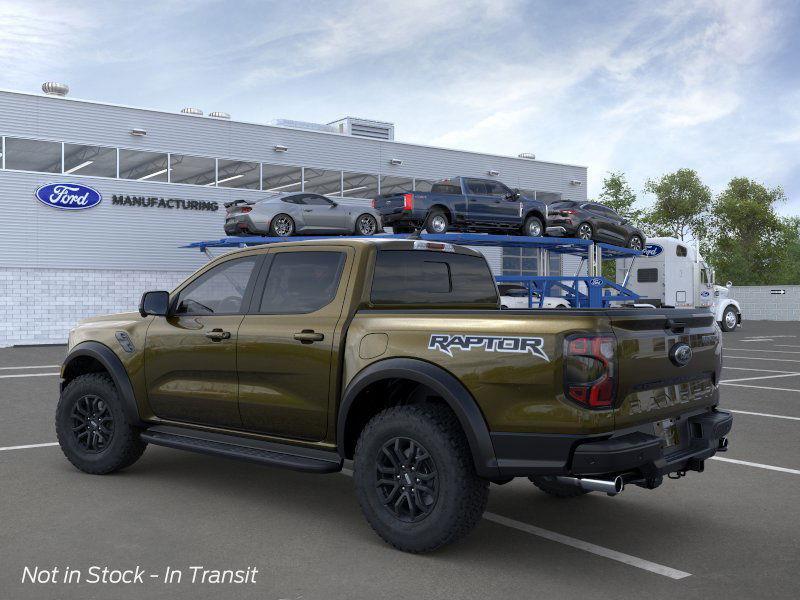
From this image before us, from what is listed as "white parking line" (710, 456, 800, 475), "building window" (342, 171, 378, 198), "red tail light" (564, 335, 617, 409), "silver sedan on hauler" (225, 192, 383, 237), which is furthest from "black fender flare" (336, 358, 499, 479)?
"building window" (342, 171, 378, 198)

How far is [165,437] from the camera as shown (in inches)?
244

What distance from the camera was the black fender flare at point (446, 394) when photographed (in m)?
4.43

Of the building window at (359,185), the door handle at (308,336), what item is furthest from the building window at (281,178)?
the door handle at (308,336)

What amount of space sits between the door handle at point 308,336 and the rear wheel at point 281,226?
16518 millimetres

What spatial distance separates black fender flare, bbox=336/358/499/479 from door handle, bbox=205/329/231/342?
1218 millimetres

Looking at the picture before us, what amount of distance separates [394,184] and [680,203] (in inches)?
1561

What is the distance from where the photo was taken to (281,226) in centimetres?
2172

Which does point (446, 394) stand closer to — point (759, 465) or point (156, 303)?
point (156, 303)

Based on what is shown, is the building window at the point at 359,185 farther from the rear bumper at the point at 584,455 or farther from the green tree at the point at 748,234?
the green tree at the point at 748,234

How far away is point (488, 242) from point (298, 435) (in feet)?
47.5

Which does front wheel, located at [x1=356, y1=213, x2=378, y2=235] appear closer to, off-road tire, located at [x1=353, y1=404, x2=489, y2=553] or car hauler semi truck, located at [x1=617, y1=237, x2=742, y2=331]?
car hauler semi truck, located at [x1=617, y1=237, x2=742, y2=331]

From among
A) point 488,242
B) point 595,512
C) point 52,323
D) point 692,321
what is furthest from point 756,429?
point 52,323

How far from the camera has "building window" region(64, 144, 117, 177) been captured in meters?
26.5

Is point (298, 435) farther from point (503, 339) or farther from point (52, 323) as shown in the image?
point (52, 323)
